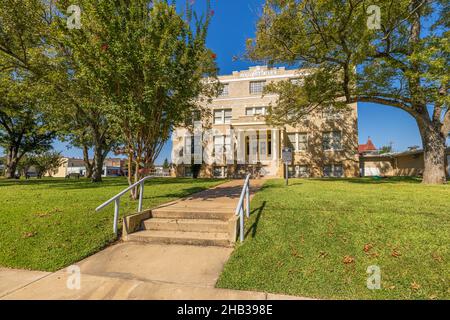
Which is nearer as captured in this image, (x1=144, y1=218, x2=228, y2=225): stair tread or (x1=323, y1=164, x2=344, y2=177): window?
(x1=144, y1=218, x2=228, y2=225): stair tread

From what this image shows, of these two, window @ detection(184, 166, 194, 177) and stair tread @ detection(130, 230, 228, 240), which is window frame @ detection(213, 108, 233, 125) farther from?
stair tread @ detection(130, 230, 228, 240)

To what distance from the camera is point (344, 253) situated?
12.6 ft

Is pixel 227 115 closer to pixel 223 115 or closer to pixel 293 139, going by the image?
pixel 223 115

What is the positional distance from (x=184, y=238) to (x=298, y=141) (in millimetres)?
20559

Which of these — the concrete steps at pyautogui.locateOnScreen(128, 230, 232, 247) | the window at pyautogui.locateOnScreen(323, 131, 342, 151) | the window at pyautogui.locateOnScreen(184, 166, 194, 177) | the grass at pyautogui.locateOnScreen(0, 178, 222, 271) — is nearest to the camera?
the grass at pyautogui.locateOnScreen(0, 178, 222, 271)

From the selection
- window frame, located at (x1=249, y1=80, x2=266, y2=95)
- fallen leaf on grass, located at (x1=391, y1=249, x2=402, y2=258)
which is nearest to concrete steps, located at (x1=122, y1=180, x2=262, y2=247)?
fallen leaf on grass, located at (x1=391, y1=249, x2=402, y2=258)

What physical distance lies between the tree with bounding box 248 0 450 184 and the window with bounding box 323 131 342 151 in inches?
347

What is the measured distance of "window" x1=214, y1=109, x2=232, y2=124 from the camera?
25281 mm

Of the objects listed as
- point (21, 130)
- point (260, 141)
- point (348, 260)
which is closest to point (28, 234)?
point (348, 260)

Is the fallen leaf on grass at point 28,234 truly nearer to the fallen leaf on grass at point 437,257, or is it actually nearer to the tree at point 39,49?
the tree at point 39,49

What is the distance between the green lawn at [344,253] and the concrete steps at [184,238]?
55 cm

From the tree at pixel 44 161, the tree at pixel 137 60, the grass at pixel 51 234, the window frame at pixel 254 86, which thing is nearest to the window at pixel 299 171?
the window frame at pixel 254 86
